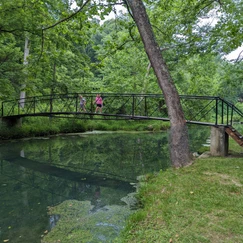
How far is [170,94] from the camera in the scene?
6336 millimetres

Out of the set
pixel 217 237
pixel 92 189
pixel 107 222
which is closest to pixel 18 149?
pixel 92 189

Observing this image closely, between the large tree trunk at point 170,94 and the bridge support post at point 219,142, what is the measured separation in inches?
64.4

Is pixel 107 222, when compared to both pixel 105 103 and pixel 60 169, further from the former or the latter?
pixel 105 103

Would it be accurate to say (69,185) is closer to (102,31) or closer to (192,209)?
(192,209)

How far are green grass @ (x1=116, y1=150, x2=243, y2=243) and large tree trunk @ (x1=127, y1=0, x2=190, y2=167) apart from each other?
65 cm

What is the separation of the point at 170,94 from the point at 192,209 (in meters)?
3.24

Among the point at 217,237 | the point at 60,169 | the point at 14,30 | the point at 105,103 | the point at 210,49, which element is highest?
the point at 14,30

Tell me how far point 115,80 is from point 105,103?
2.59m

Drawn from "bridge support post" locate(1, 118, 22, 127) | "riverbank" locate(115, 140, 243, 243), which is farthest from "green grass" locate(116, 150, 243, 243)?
"bridge support post" locate(1, 118, 22, 127)

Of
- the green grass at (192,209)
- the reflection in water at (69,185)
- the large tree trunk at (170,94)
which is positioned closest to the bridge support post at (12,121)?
the reflection in water at (69,185)

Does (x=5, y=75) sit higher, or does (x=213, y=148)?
(x=5, y=75)

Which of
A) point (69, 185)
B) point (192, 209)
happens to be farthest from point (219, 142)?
point (69, 185)

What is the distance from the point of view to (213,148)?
7539 millimetres

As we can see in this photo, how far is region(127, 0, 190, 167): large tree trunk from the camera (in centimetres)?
622
